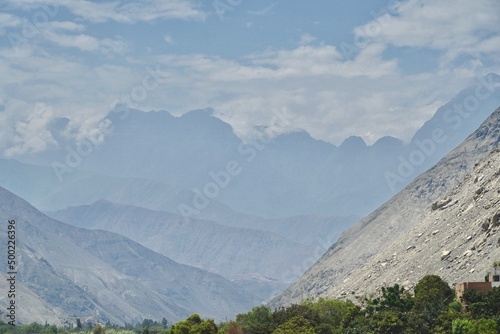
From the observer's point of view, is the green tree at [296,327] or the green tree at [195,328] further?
the green tree at [296,327]

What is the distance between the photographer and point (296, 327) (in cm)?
14938

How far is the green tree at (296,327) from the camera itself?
14626 cm

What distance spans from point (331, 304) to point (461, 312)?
42.7 metres

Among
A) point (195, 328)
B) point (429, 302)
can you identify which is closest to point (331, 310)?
point (429, 302)

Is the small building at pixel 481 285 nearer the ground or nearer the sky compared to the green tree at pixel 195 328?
nearer the ground

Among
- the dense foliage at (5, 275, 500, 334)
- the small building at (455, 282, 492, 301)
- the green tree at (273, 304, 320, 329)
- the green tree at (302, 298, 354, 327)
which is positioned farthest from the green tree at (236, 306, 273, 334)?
the small building at (455, 282, 492, 301)

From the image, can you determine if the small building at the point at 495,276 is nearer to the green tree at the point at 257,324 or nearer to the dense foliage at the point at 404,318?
the dense foliage at the point at 404,318

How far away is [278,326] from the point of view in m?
158

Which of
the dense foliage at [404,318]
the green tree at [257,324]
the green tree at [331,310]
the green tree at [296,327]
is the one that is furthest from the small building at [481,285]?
the green tree at [257,324]

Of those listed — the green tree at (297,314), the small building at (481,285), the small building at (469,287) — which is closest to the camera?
the small building at (469,287)

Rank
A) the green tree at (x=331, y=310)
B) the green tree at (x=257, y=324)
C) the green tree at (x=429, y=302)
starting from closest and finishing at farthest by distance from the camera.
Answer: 1. the green tree at (x=429, y=302)
2. the green tree at (x=257, y=324)
3. the green tree at (x=331, y=310)

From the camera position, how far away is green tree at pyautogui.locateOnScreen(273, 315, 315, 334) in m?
146

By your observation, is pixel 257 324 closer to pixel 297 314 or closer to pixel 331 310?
pixel 331 310

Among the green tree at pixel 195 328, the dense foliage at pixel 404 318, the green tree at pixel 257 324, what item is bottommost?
the dense foliage at pixel 404 318
